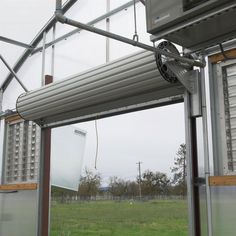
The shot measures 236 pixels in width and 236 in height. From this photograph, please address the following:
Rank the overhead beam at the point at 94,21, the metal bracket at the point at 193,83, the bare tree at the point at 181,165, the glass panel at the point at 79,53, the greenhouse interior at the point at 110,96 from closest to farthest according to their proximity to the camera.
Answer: the greenhouse interior at the point at 110,96, the metal bracket at the point at 193,83, the bare tree at the point at 181,165, the overhead beam at the point at 94,21, the glass panel at the point at 79,53

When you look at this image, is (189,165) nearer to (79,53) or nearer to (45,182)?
(79,53)

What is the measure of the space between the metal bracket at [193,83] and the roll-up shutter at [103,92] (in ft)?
0.36

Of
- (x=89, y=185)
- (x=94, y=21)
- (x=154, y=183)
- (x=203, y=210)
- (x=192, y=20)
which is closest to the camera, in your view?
(x=192, y=20)

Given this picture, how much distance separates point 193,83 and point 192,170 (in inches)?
21.7

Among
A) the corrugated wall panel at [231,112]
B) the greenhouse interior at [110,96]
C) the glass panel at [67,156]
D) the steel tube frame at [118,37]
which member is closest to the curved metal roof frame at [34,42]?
the greenhouse interior at [110,96]

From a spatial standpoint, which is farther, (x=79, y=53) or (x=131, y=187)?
(x=131, y=187)

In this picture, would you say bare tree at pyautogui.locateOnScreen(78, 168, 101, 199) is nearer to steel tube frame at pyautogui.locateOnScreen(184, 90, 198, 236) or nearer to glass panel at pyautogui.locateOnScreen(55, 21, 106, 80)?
glass panel at pyautogui.locateOnScreen(55, 21, 106, 80)

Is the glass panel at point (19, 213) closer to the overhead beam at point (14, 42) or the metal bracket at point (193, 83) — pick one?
the overhead beam at point (14, 42)

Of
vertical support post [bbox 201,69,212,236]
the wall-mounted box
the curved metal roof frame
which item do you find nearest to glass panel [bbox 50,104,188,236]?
vertical support post [bbox 201,69,212,236]

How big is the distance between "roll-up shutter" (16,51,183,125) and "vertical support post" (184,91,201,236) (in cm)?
22

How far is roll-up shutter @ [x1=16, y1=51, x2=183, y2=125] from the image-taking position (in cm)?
272

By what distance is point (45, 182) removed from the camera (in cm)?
404

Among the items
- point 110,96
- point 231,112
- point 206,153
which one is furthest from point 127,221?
point 231,112

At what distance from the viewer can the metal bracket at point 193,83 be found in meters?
2.59
